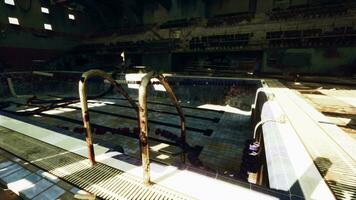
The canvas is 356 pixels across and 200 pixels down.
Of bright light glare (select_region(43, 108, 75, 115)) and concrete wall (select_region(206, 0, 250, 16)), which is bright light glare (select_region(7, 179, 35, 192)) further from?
concrete wall (select_region(206, 0, 250, 16))

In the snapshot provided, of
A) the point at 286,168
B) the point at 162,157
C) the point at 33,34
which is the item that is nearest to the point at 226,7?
the point at 162,157

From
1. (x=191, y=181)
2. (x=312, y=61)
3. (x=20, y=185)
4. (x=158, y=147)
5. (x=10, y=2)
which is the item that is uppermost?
(x=10, y=2)

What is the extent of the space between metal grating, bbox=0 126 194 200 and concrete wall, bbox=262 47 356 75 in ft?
37.0

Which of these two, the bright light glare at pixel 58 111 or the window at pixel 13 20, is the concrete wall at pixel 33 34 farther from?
the bright light glare at pixel 58 111

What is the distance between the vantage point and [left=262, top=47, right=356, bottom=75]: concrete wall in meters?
9.47

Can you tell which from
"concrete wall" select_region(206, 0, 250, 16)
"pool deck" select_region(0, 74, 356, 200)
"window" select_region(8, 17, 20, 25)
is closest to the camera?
"pool deck" select_region(0, 74, 356, 200)

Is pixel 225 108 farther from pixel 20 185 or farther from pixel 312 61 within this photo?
pixel 20 185

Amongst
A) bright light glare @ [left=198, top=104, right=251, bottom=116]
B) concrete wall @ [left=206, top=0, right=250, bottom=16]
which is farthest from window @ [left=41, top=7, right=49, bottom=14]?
bright light glare @ [left=198, top=104, right=251, bottom=116]

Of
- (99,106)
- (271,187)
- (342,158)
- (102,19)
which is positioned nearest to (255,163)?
(342,158)

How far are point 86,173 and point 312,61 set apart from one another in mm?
11936

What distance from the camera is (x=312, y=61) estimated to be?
32.8 feet

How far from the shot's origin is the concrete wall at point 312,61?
31.1ft

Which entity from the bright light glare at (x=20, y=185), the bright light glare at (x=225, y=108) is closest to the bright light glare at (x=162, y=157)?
the bright light glare at (x=20, y=185)

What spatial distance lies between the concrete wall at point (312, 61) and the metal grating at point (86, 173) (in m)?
11.3
